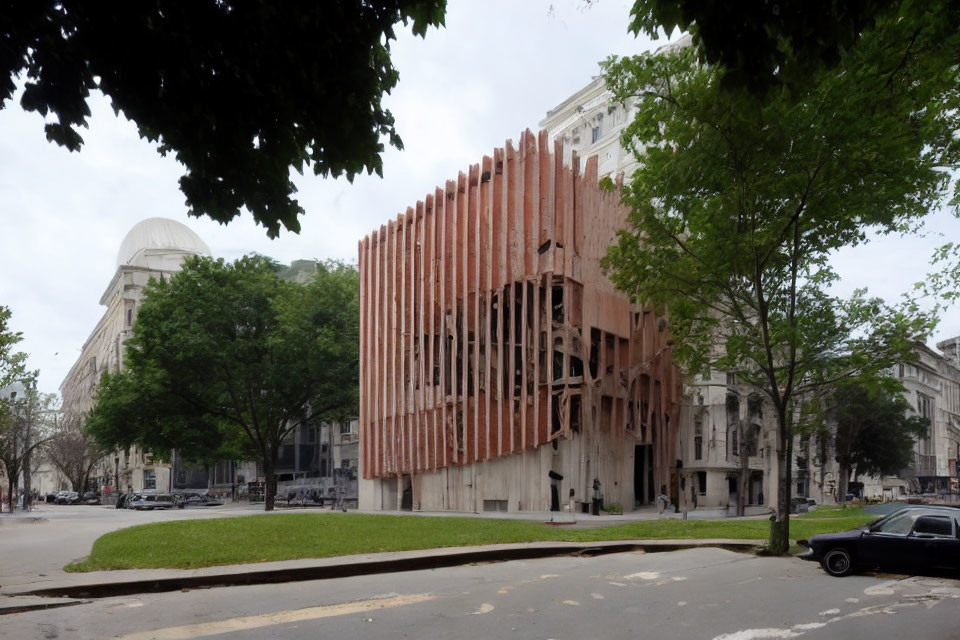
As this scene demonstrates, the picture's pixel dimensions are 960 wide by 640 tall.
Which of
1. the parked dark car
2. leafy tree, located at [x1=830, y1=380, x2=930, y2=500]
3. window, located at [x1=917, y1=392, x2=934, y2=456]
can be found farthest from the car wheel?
window, located at [x1=917, y1=392, x2=934, y2=456]

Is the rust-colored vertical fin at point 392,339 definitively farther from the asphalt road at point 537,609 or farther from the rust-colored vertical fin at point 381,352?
the asphalt road at point 537,609

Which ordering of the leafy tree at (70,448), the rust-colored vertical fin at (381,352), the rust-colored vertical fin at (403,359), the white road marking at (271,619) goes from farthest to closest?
1. the leafy tree at (70,448)
2. the rust-colored vertical fin at (381,352)
3. the rust-colored vertical fin at (403,359)
4. the white road marking at (271,619)

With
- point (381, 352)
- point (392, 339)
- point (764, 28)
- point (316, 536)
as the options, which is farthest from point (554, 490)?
point (764, 28)

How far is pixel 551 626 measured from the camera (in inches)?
Answer: 346

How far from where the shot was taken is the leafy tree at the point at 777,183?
13.4 metres

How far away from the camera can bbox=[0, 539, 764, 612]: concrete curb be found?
35.8ft

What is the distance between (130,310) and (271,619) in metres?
93.3

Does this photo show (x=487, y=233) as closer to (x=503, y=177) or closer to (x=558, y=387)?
(x=503, y=177)

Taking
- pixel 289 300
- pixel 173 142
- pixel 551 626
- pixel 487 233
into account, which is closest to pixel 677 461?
pixel 487 233

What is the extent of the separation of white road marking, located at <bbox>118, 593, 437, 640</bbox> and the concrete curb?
256 cm

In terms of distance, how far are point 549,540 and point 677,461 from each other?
2627 centimetres

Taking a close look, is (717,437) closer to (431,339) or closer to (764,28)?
(431,339)

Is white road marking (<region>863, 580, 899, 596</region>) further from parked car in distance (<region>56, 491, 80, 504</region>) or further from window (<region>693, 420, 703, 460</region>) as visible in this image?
parked car in distance (<region>56, 491, 80, 504</region>)

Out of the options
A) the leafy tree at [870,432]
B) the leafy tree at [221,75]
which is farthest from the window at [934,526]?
the leafy tree at [870,432]
